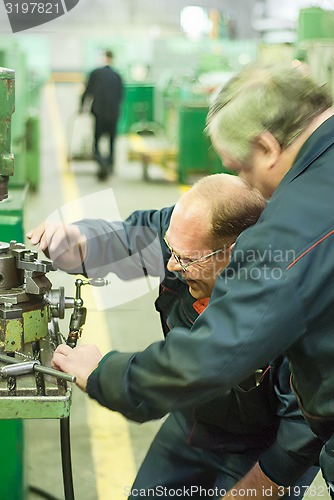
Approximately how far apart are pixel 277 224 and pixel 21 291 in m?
0.60

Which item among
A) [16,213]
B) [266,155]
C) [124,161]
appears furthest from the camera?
[124,161]

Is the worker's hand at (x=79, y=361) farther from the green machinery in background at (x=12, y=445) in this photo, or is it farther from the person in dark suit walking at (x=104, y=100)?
the person in dark suit walking at (x=104, y=100)

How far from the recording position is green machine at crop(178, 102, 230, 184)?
6.85 meters

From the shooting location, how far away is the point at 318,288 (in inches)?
43.8

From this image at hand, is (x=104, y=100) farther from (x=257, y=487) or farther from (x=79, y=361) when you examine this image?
(x=79, y=361)

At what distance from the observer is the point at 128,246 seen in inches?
71.9

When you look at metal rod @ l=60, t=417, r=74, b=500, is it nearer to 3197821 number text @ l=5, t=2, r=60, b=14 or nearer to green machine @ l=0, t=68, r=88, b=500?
green machine @ l=0, t=68, r=88, b=500

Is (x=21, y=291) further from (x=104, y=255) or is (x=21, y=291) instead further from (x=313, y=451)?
(x=313, y=451)

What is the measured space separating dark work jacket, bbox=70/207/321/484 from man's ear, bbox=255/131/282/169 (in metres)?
0.35

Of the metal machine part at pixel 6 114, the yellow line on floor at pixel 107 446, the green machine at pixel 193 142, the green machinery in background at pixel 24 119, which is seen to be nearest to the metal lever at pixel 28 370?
the metal machine part at pixel 6 114

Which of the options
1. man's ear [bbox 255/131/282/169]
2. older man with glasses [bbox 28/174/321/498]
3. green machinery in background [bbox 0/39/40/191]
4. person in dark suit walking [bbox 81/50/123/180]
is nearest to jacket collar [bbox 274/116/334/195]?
man's ear [bbox 255/131/282/169]

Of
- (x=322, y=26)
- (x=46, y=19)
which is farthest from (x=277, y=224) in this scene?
(x=322, y=26)

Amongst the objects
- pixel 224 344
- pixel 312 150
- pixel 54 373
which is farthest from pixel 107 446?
pixel 312 150

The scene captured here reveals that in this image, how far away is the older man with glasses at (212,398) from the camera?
57.1 inches
